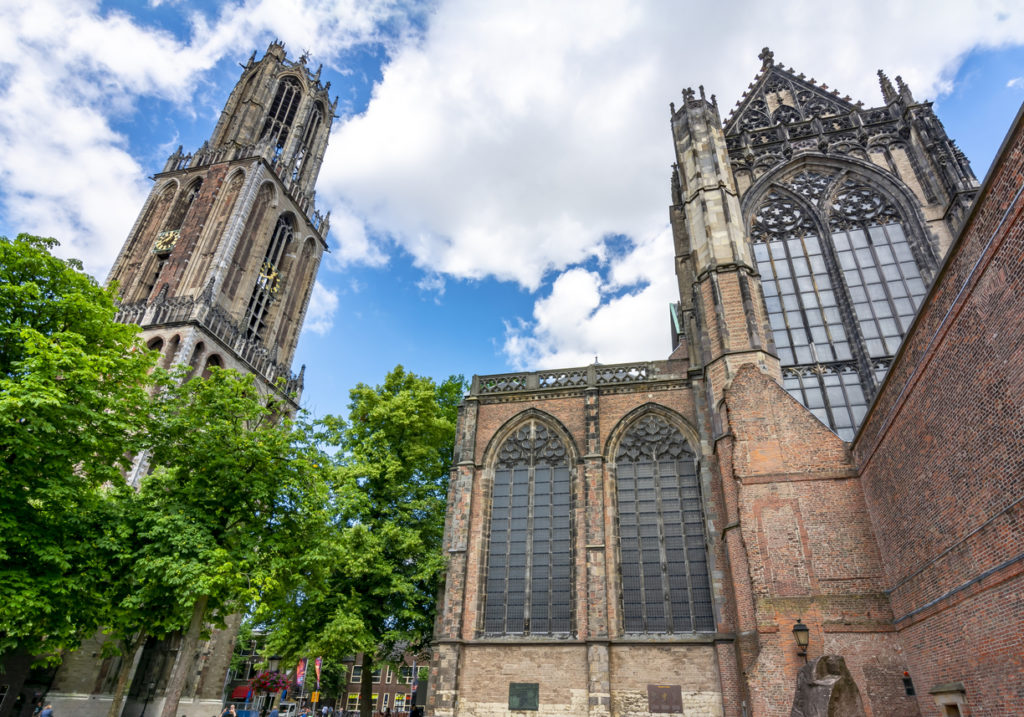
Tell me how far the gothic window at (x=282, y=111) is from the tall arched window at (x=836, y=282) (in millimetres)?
42022

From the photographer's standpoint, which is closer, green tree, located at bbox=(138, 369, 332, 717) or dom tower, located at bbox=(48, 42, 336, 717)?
green tree, located at bbox=(138, 369, 332, 717)

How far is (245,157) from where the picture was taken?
43.9m

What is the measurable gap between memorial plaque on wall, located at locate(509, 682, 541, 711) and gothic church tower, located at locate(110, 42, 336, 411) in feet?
73.1

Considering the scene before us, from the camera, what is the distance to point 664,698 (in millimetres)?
14695

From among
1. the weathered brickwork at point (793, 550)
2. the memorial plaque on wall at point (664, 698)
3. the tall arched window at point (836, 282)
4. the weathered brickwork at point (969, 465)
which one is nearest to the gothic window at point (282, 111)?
the tall arched window at point (836, 282)

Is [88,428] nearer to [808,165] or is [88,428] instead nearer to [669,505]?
[669,505]

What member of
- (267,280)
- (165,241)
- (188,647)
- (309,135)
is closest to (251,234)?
(267,280)

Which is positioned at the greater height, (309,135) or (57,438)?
(309,135)

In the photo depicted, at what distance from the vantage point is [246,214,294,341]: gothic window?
1625 inches

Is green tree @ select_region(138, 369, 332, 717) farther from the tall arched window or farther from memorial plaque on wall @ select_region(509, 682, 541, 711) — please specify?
the tall arched window

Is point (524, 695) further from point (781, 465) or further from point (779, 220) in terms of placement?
point (779, 220)

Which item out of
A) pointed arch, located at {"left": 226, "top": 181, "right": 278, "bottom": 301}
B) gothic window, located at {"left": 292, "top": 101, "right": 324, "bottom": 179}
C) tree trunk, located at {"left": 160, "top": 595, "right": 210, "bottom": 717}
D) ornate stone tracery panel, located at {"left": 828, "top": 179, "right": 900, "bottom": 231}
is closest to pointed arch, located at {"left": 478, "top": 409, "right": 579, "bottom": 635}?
tree trunk, located at {"left": 160, "top": 595, "right": 210, "bottom": 717}

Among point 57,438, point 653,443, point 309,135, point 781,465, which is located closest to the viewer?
point 57,438

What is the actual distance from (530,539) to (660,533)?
12.6ft
